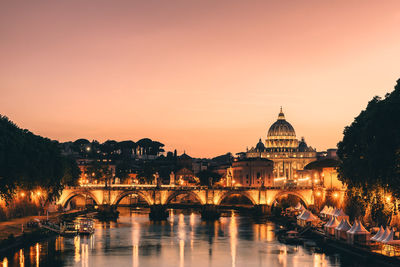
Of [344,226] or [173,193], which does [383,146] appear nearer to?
[344,226]

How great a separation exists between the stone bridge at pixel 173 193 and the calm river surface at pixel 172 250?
21.3 metres

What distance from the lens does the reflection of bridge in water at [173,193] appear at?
401 feet

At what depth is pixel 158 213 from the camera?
120 meters

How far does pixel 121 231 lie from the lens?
9381cm

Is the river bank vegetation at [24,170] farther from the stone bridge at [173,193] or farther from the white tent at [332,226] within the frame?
the white tent at [332,226]

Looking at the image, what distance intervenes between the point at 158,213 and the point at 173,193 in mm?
6265

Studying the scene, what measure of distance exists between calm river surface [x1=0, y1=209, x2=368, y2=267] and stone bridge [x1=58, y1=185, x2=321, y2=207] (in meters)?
21.3

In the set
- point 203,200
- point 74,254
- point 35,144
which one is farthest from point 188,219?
point 74,254

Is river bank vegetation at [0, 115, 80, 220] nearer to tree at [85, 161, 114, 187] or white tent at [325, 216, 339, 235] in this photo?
white tent at [325, 216, 339, 235]

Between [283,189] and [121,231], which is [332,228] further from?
[283,189]

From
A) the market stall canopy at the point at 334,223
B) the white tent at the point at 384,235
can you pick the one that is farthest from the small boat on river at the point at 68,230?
the white tent at the point at 384,235

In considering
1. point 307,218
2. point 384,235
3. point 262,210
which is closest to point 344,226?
point 384,235

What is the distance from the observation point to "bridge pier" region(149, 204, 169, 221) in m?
119

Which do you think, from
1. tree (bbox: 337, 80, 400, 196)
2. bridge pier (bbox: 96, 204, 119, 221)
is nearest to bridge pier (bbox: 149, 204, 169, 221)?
bridge pier (bbox: 96, 204, 119, 221)
